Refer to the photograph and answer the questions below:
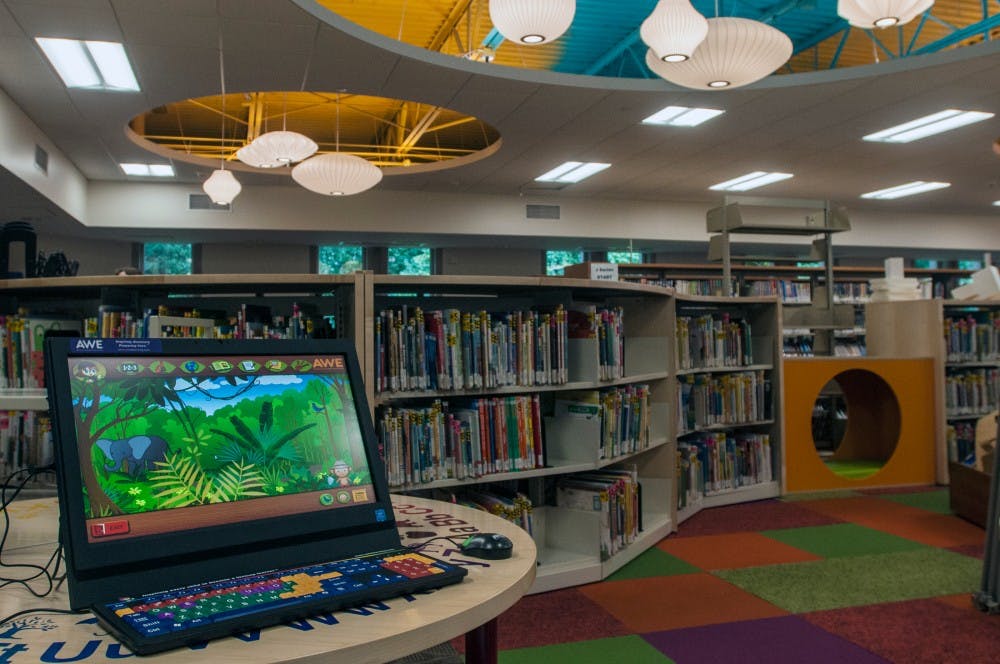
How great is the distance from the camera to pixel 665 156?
842 cm

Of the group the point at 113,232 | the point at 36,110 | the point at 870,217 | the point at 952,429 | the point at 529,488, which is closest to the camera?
the point at 529,488

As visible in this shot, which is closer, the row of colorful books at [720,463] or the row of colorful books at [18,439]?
the row of colorful books at [18,439]

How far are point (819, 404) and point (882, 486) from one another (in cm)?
268

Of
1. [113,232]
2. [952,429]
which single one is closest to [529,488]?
[952,429]

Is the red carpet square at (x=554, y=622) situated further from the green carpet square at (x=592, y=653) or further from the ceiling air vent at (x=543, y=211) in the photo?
the ceiling air vent at (x=543, y=211)

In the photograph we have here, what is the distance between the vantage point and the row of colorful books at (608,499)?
11.6 ft

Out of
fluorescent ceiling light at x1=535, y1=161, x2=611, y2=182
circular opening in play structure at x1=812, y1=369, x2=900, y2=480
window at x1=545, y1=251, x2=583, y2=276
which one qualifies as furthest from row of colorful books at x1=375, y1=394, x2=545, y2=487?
window at x1=545, y1=251, x2=583, y2=276

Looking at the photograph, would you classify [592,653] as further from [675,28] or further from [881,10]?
[881,10]

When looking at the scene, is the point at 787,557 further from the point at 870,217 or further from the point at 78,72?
the point at 870,217

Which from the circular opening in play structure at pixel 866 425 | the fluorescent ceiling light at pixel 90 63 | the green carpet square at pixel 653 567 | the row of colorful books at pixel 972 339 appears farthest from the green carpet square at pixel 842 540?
the fluorescent ceiling light at pixel 90 63

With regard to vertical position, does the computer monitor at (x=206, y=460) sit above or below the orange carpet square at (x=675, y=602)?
above

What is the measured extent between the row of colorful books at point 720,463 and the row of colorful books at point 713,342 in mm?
514

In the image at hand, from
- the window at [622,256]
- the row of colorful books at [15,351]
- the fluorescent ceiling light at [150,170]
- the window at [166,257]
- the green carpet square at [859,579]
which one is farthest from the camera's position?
the window at [622,256]

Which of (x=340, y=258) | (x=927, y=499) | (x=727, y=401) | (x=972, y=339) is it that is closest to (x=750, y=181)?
(x=972, y=339)
